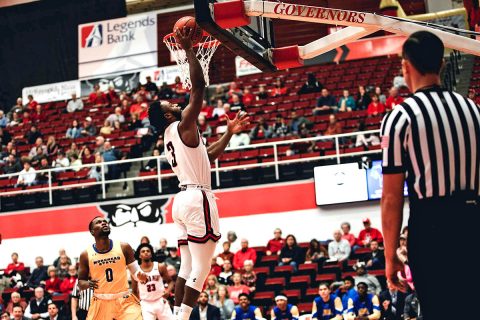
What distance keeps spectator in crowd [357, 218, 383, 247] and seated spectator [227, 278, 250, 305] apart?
9.18 feet

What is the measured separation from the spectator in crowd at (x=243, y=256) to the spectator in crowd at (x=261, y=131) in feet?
13.5

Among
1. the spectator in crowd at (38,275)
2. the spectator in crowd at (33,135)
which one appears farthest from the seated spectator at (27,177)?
the spectator in crowd at (38,275)

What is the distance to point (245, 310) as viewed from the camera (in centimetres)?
1400

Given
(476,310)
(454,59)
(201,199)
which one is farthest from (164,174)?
(476,310)

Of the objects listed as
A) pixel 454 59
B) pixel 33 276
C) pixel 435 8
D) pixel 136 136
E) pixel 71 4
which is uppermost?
pixel 71 4

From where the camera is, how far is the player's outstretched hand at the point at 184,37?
22.2 ft

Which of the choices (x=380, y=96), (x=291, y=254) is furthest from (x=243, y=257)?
(x=380, y=96)

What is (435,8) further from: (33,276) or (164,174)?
(33,276)

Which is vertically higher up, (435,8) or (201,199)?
(435,8)

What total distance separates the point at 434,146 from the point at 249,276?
1172 cm

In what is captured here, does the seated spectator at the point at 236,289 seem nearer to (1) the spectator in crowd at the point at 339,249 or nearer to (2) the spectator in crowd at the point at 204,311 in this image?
(2) the spectator in crowd at the point at 204,311

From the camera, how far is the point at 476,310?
3912 mm

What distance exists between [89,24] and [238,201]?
44.9 ft

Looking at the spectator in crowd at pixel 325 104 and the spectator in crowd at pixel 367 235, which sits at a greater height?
the spectator in crowd at pixel 325 104
